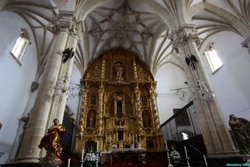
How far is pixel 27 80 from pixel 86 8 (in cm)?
744

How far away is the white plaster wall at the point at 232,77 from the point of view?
11453 mm

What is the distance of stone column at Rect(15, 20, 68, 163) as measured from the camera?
5.31m

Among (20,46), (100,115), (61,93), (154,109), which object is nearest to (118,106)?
(100,115)

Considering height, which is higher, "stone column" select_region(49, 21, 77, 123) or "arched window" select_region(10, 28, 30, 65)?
"arched window" select_region(10, 28, 30, 65)

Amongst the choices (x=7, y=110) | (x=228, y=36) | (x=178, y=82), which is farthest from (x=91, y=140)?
(x=228, y=36)

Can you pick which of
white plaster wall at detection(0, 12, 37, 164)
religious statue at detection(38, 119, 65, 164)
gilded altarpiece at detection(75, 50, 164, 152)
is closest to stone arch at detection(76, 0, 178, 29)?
white plaster wall at detection(0, 12, 37, 164)

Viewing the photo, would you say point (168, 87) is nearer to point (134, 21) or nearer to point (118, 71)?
point (118, 71)

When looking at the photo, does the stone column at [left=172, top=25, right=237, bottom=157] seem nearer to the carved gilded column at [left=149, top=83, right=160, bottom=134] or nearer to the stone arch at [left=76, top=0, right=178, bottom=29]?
the stone arch at [left=76, top=0, right=178, bottom=29]

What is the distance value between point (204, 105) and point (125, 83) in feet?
32.2

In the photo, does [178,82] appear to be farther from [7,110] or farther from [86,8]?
[7,110]

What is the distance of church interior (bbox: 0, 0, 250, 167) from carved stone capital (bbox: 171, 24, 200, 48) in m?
0.07

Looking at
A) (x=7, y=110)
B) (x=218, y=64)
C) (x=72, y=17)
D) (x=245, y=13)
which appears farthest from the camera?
(x=218, y=64)

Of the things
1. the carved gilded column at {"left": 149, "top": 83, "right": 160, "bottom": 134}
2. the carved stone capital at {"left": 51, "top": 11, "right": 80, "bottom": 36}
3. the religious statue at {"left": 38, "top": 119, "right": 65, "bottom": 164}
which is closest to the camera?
the religious statue at {"left": 38, "top": 119, "right": 65, "bottom": 164}

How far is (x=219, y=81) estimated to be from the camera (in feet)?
45.0
